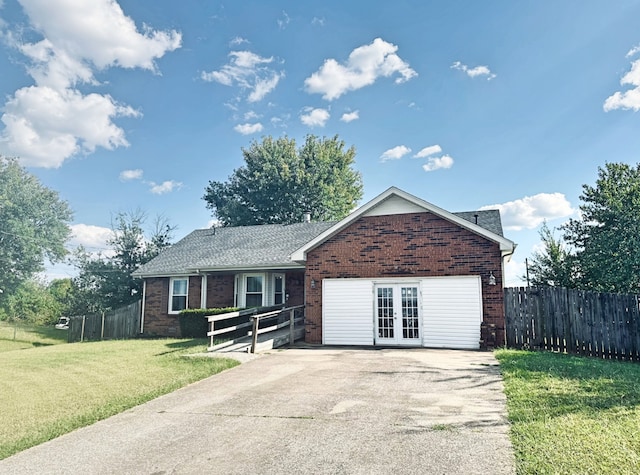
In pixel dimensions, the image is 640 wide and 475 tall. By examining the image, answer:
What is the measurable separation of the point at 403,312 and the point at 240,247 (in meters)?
9.26

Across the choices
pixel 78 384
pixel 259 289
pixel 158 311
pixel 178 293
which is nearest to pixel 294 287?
pixel 259 289

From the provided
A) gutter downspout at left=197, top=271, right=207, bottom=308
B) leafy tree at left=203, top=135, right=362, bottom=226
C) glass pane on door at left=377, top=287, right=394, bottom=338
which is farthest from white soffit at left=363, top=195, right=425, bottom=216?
leafy tree at left=203, top=135, right=362, bottom=226

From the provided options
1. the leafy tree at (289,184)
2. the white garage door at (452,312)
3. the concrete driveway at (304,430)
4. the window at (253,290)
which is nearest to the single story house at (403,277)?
the white garage door at (452,312)

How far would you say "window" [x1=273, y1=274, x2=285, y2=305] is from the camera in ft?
59.5

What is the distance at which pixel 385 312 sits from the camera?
13938mm

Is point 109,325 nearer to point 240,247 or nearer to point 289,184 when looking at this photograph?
point 240,247

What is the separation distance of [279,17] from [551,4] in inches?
319

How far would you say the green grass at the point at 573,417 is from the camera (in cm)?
403

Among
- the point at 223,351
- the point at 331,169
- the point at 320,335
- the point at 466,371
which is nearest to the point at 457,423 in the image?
the point at 466,371

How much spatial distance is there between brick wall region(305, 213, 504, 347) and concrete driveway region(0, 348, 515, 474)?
4752mm

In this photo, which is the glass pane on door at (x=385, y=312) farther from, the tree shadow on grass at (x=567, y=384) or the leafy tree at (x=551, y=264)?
the leafy tree at (x=551, y=264)

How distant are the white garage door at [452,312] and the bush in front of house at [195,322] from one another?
794cm

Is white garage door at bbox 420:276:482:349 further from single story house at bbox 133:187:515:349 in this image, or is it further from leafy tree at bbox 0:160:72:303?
leafy tree at bbox 0:160:72:303

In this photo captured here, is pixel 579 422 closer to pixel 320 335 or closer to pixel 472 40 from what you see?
pixel 320 335
